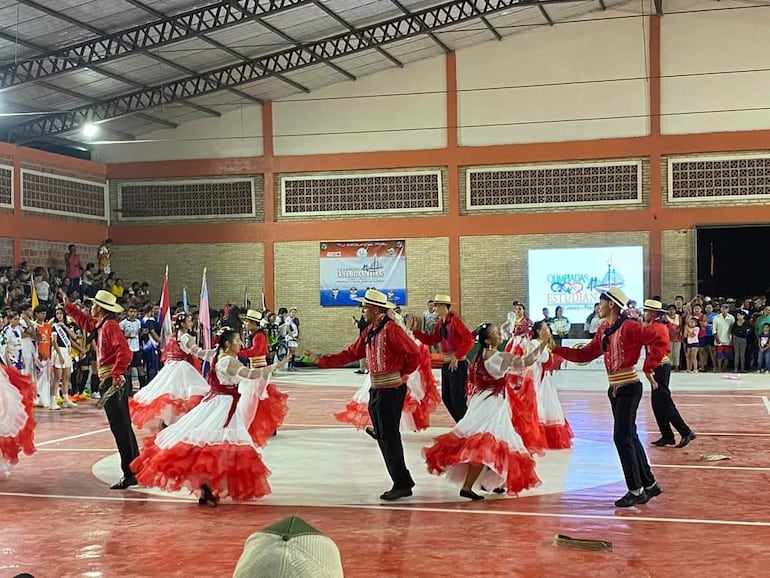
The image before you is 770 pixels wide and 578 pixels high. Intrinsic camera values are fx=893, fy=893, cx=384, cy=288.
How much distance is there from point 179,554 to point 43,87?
17.5m

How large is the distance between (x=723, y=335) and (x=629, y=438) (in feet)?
49.5

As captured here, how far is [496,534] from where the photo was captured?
6.29 metres

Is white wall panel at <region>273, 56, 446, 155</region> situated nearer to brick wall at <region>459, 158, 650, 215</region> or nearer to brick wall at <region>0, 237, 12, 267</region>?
brick wall at <region>459, 158, 650, 215</region>

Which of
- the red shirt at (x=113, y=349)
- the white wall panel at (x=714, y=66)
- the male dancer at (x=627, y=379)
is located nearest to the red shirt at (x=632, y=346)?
the male dancer at (x=627, y=379)

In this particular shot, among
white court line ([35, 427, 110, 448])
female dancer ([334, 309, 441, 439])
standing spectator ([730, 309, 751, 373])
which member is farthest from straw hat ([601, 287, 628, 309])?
standing spectator ([730, 309, 751, 373])

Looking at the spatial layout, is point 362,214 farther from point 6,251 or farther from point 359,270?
point 6,251

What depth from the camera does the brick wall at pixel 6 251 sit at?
72.3ft

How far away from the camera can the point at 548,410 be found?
10.0 metres

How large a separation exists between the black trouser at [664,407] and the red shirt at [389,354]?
136 inches

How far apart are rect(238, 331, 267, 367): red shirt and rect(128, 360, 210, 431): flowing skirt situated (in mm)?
722

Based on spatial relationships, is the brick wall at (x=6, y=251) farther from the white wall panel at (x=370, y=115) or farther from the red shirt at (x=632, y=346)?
the red shirt at (x=632, y=346)

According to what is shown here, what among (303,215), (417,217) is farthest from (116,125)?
(417,217)

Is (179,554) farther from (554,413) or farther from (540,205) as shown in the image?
(540,205)

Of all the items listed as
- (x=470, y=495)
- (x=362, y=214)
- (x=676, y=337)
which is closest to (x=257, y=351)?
(x=470, y=495)
